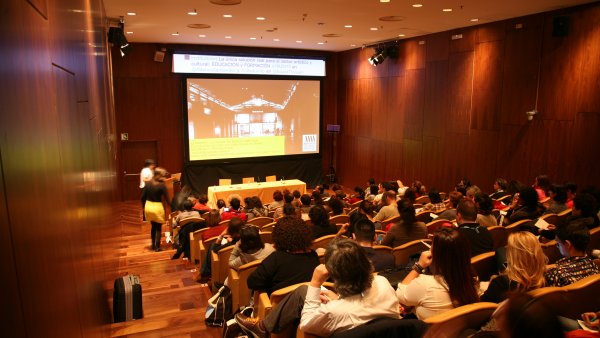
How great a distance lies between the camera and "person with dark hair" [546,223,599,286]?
287 cm

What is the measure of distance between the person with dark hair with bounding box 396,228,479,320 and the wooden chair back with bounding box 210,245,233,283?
101 inches

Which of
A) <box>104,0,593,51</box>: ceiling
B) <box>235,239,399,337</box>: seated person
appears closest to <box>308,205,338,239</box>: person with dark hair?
<box>235,239,399,337</box>: seated person

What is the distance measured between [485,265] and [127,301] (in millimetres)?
3195

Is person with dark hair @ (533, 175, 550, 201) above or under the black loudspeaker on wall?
under

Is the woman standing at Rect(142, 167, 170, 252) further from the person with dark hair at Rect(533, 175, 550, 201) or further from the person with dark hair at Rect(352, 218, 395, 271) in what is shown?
the person with dark hair at Rect(533, 175, 550, 201)

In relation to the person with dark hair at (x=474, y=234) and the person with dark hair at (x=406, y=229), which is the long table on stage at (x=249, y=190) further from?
the person with dark hair at (x=474, y=234)

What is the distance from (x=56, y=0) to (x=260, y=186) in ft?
28.9

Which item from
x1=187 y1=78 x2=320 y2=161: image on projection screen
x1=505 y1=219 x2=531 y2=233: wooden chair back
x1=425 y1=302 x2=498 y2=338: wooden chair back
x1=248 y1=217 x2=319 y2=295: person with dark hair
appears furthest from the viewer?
x1=187 y1=78 x2=320 y2=161: image on projection screen

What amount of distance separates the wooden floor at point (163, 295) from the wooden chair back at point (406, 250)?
69.5 inches

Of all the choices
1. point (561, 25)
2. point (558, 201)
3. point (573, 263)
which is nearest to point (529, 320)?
point (573, 263)

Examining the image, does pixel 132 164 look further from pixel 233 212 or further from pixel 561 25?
pixel 561 25

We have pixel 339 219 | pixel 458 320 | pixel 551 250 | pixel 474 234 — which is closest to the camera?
pixel 458 320

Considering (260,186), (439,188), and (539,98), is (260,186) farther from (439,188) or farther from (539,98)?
(539,98)

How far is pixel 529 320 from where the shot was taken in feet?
3.80
